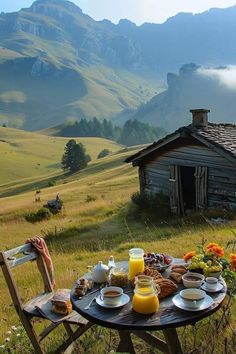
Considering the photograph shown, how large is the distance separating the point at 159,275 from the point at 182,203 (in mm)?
14640

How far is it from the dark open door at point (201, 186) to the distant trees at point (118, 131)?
130 metres

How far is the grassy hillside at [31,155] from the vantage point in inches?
3842

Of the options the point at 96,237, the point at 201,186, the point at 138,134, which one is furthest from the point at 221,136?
the point at 138,134

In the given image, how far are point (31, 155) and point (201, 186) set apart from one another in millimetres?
102550

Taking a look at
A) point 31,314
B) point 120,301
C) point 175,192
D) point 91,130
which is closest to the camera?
point 120,301

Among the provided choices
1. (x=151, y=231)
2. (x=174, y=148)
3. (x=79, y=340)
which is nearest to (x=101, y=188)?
(x=174, y=148)

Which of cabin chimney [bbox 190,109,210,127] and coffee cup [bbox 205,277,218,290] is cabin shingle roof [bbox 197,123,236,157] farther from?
coffee cup [bbox 205,277,218,290]

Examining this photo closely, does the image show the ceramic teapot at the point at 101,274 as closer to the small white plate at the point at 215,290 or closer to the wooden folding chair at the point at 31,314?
the wooden folding chair at the point at 31,314

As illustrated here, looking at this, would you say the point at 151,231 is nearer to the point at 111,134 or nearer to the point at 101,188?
the point at 101,188

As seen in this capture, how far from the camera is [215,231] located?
40.0 feet

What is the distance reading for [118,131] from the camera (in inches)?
7141

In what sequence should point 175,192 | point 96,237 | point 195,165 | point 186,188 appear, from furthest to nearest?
point 186,188 → point 175,192 → point 195,165 → point 96,237

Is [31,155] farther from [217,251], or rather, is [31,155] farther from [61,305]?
[217,251]

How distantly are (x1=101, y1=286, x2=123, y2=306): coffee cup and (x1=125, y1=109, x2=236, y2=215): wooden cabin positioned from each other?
13.1 m
